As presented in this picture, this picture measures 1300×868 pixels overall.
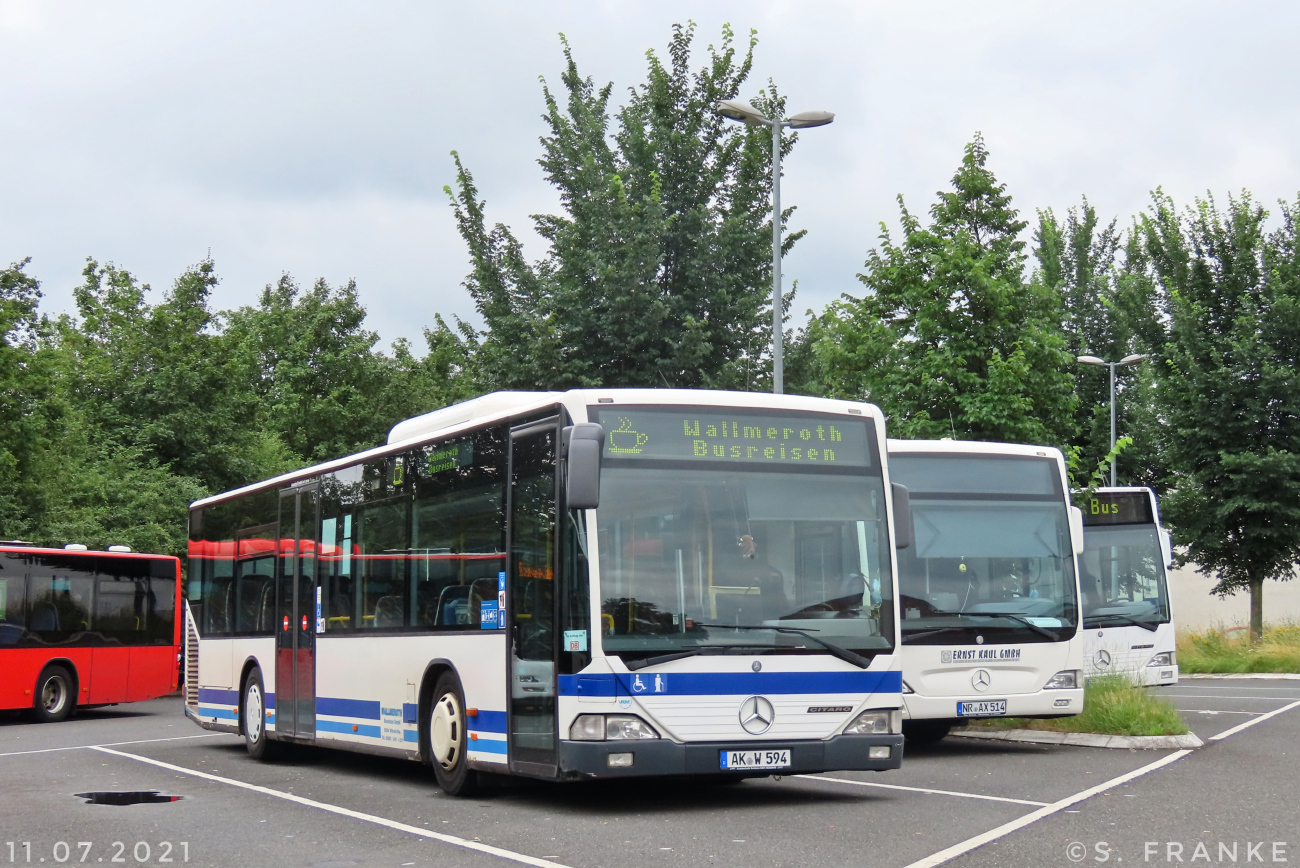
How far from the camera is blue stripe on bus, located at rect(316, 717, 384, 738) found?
1353 cm

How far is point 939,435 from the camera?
883 inches

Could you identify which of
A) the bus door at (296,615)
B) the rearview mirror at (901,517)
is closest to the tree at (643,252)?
the bus door at (296,615)

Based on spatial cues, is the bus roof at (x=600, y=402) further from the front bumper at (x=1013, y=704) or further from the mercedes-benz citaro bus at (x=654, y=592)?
the front bumper at (x=1013, y=704)

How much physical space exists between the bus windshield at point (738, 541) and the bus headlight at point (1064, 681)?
484 cm

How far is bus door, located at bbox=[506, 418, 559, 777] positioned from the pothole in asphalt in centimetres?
312

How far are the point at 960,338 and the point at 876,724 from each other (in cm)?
1250

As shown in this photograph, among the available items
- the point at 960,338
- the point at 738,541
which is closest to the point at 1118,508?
the point at 960,338

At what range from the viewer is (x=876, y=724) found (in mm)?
11023

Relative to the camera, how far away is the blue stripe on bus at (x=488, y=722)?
1116 cm

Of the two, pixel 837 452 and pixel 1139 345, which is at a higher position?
pixel 1139 345

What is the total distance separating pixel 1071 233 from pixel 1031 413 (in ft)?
106

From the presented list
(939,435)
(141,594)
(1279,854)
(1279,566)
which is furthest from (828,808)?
(1279,566)

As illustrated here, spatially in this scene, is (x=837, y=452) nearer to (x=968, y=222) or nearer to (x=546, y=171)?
(x=968, y=222)

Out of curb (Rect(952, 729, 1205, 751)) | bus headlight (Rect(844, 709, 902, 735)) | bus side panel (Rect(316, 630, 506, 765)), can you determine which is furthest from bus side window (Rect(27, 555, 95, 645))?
bus headlight (Rect(844, 709, 902, 735))
